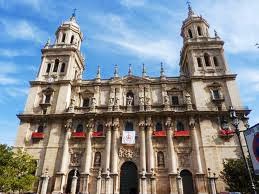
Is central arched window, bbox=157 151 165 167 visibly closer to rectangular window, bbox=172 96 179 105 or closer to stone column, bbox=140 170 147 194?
stone column, bbox=140 170 147 194

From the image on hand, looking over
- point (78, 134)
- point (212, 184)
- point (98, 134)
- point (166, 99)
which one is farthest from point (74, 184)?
point (166, 99)

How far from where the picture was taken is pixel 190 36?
135ft

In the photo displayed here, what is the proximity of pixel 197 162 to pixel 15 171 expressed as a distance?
19.7m

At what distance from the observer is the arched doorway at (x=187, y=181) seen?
91.4ft

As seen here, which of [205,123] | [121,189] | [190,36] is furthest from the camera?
[190,36]

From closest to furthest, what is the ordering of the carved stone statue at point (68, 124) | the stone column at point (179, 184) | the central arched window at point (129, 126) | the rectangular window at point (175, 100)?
the stone column at point (179, 184)
the carved stone statue at point (68, 124)
the central arched window at point (129, 126)
the rectangular window at point (175, 100)

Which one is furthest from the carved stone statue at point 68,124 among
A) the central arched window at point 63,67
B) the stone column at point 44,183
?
the central arched window at point 63,67

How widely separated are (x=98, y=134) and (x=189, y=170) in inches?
465

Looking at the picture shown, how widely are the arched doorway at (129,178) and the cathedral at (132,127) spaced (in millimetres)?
112

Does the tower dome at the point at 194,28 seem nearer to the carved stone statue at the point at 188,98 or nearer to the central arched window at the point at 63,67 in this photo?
the carved stone statue at the point at 188,98

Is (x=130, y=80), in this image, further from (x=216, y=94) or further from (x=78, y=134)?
(x=216, y=94)

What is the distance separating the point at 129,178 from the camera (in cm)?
2905

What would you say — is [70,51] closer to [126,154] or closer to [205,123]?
[126,154]

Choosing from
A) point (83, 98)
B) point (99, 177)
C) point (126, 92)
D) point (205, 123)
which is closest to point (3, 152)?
point (99, 177)
